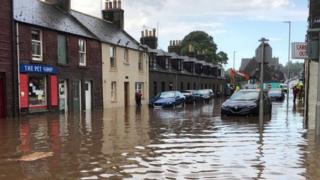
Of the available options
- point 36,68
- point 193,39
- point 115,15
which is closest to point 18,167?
point 36,68

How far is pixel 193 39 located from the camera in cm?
10075

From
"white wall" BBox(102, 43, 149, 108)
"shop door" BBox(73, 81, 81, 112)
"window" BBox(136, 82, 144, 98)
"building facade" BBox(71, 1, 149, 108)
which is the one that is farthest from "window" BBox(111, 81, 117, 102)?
"shop door" BBox(73, 81, 81, 112)

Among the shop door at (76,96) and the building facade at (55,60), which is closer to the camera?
the building facade at (55,60)

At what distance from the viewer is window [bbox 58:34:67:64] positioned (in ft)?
106

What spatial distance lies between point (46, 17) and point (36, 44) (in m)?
2.93

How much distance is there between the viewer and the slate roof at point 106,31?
3954 centimetres

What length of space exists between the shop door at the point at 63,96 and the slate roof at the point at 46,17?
343 cm

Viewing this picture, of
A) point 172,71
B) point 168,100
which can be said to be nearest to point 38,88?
point 168,100

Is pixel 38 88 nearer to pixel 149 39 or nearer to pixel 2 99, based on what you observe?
pixel 2 99

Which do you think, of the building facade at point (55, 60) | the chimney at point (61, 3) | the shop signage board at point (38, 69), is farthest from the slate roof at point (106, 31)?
the shop signage board at point (38, 69)

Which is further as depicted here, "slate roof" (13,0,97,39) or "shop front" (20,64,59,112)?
"slate roof" (13,0,97,39)

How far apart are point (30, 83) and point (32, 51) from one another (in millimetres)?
1905

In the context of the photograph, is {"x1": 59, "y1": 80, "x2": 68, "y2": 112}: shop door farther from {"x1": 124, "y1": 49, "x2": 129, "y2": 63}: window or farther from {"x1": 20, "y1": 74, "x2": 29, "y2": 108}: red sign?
{"x1": 124, "y1": 49, "x2": 129, "y2": 63}: window

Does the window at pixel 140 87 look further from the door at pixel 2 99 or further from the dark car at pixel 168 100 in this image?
the door at pixel 2 99
